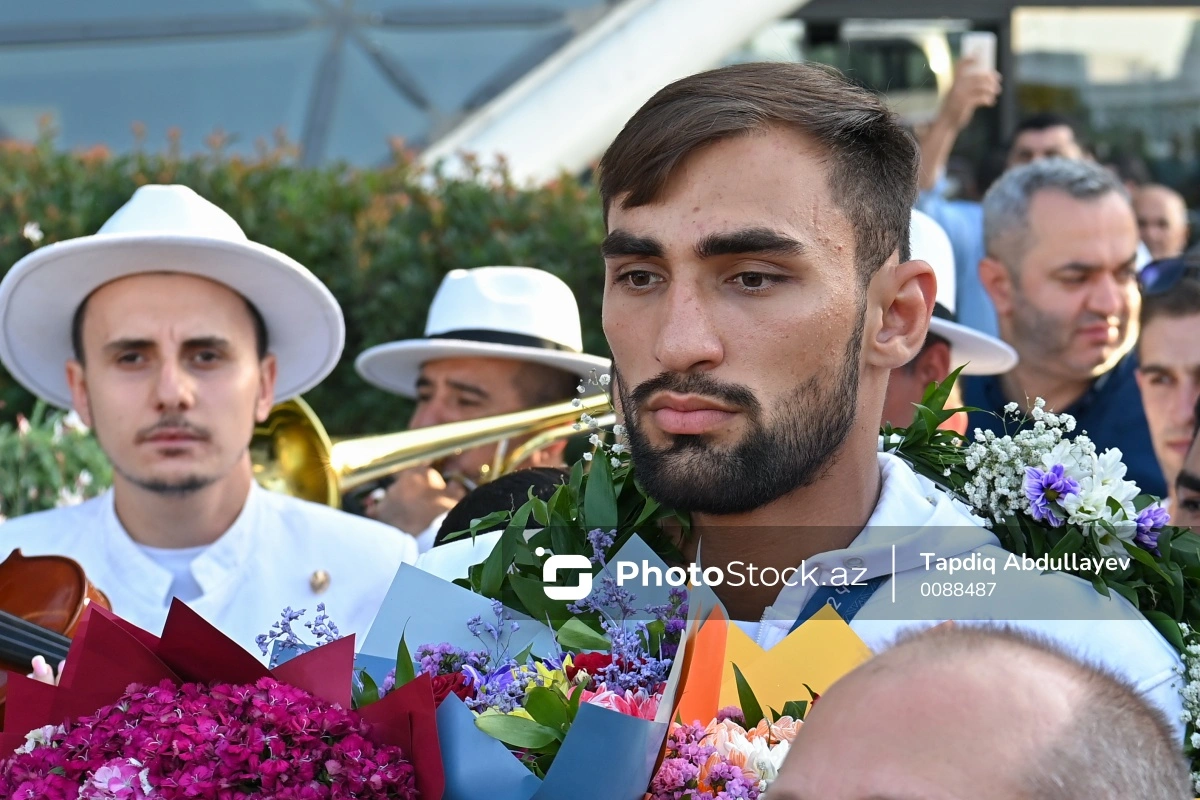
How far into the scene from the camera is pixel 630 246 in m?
2.38

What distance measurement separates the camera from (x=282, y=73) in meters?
9.23

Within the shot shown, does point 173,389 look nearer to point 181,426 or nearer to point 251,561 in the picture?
point 181,426

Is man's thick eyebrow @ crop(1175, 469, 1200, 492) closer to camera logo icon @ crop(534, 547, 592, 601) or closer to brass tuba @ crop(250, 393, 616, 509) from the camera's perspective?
camera logo icon @ crop(534, 547, 592, 601)

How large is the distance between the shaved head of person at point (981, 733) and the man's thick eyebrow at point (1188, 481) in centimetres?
184

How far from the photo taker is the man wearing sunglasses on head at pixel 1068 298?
4719 millimetres

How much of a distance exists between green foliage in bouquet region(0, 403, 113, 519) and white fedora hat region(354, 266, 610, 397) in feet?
3.68

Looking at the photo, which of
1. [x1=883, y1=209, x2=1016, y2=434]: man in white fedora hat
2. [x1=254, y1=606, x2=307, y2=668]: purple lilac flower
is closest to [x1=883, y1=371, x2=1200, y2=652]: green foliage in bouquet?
[x1=254, y1=606, x2=307, y2=668]: purple lilac flower

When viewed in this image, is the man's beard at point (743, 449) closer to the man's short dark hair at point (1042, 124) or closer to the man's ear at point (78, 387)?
the man's ear at point (78, 387)

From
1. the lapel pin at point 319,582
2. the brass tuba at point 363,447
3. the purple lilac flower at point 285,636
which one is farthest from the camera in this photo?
the brass tuba at point 363,447

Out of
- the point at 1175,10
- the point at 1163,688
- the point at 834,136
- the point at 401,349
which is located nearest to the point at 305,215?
the point at 401,349

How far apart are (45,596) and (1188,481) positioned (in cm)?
224

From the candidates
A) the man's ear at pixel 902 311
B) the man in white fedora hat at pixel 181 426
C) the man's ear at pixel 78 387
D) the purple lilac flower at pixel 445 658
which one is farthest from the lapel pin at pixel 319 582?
the purple lilac flower at pixel 445 658

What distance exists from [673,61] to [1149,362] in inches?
213

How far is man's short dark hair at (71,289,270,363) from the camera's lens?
4273mm
